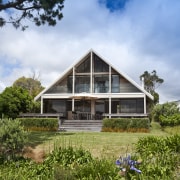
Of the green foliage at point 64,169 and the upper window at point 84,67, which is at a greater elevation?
the upper window at point 84,67

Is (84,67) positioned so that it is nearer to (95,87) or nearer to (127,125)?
(95,87)

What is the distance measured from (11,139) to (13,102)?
18.4 metres

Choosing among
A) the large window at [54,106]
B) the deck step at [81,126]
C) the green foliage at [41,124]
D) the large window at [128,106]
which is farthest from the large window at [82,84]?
the green foliage at [41,124]

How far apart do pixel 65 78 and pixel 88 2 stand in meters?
21.2

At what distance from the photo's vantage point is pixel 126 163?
20.7ft

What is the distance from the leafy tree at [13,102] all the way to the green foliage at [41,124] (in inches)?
128

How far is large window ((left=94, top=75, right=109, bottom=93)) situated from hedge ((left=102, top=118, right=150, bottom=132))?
8739mm

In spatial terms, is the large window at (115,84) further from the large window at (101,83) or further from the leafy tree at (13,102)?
the leafy tree at (13,102)

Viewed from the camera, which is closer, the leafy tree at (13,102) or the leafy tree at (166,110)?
the leafy tree at (13,102)

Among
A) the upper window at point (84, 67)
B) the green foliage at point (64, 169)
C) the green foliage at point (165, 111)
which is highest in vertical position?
the upper window at point (84, 67)

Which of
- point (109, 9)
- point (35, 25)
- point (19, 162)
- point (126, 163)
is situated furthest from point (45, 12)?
point (126, 163)

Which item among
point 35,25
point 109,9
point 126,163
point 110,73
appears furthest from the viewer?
point 110,73

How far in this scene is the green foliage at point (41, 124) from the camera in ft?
75.5

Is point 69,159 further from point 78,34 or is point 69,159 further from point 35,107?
point 35,107
